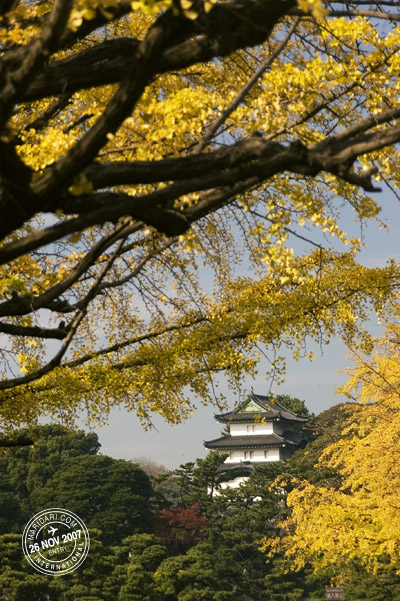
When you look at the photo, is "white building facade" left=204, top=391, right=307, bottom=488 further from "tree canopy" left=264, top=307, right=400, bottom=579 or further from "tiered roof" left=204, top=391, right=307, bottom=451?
"tree canopy" left=264, top=307, right=400, bottom=579

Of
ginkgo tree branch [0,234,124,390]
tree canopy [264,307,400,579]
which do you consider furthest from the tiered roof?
ginkgo tree branch [0,234,124,390]

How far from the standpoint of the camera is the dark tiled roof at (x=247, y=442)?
50.3 metres

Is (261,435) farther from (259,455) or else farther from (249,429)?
(249,429)

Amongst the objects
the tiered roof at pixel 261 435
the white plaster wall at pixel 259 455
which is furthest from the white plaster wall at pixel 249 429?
the white plaster wall at pixel 259 455

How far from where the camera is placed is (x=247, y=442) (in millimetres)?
51688

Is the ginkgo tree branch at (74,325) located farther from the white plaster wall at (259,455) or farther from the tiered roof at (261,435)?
the white plaster wall at (259,455)

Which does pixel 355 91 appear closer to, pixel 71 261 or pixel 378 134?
pixel 378 134

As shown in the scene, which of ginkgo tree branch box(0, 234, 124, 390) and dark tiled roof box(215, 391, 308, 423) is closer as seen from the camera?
ginkgo tree branch box(0, 234, 124, 390)

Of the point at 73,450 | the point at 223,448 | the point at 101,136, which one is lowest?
the point at 101,136

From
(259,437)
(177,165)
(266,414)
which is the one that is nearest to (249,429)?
(259,437)

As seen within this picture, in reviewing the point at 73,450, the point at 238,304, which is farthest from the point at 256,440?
the point at 238,304

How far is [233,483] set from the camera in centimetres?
5044

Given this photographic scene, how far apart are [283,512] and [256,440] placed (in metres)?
20.2

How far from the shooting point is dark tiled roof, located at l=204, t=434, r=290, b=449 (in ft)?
165
